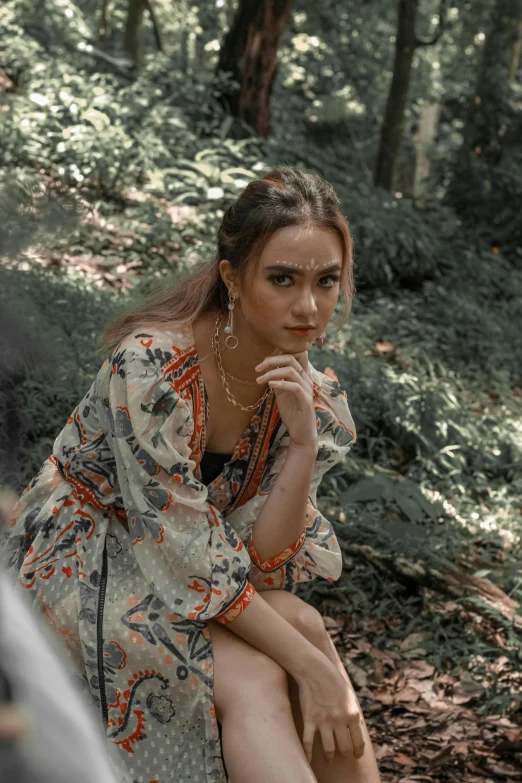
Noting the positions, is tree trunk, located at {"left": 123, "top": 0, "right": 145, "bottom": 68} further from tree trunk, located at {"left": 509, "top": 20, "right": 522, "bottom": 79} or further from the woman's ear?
the woman's ear

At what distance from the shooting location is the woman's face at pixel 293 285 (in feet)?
7.36

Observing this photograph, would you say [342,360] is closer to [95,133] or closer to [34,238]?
[95,133]

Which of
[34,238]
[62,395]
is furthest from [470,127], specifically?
[34,238]

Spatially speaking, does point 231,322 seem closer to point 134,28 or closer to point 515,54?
point 515,54

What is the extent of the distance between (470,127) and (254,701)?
8563mm

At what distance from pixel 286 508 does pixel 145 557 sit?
1.10 feet

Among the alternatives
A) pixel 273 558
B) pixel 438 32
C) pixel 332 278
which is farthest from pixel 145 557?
pixel 438 32

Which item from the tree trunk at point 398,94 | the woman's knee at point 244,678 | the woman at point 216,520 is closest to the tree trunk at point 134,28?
the tree trunk at point 398,94

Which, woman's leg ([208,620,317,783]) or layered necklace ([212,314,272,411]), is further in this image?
layered necklace ([212,314,272,411])

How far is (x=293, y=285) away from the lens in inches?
89.0

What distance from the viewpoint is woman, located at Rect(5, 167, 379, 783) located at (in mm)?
2014

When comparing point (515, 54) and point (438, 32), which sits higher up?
point (438, 32)

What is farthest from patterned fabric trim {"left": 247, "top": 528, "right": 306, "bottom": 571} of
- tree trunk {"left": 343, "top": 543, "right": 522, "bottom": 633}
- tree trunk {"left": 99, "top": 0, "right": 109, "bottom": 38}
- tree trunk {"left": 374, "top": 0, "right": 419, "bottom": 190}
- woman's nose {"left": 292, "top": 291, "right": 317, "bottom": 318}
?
tree trunk {"left": 99, "top": 0, "right": 109, "bottom": 38}

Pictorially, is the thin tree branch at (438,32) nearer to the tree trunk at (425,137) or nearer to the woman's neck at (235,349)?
the tree trunk at (425,137)
